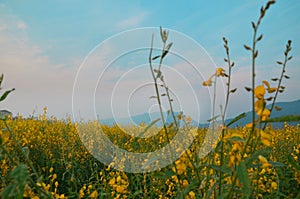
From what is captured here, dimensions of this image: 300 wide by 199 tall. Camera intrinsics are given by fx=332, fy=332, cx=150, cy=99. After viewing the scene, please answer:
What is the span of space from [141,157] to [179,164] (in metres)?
3.01

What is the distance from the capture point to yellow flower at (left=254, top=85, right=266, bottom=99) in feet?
3.79

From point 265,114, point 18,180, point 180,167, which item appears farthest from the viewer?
point 180,167

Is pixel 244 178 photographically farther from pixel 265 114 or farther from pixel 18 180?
pixel 18 180

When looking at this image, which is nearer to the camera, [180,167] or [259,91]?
[259,91]

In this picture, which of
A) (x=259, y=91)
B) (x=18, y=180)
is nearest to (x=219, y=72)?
(x=259, y=91)

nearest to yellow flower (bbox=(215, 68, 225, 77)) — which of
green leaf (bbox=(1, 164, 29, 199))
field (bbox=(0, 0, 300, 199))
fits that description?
field (bbox=(0, 0, 300, 199))

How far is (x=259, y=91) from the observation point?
1.15 meters

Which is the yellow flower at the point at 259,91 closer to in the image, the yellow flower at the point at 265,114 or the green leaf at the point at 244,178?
the yellow flower at the point at 265,114

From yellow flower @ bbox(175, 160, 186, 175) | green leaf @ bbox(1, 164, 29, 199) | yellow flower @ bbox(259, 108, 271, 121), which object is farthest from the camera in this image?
yellow flower @ bbox(175, 160, 186, 175)

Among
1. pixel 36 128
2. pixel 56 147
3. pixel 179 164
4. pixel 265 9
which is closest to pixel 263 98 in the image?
pixel 265 9

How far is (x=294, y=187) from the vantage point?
405cm

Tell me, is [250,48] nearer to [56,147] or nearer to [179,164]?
[179,164]

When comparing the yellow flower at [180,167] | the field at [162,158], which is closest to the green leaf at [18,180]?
the field at [162,158]

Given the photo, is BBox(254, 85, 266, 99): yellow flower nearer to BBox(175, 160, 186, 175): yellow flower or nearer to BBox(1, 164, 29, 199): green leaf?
BBox(175, 160, 186, 175): yellow flower
